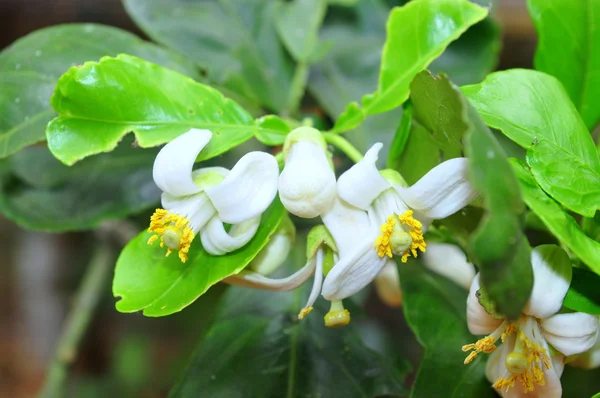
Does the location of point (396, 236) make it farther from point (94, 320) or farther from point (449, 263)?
point (94, 320)

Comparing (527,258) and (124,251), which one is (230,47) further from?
(527,258)

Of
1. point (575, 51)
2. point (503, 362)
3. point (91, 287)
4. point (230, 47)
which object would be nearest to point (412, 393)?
point (503, 362)

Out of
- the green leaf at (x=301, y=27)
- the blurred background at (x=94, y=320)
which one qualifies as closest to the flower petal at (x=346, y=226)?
the green leaf at (x=301, y=27)

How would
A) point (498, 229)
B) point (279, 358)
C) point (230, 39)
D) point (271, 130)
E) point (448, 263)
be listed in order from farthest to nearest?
point (230, 39)
point (448, 263)
point (279, 358)
point (271, 130)
point (498, 229)

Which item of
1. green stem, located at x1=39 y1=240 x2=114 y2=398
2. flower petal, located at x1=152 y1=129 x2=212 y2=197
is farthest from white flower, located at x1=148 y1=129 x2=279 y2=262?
green stem, located at x1=39 y1=240 x2=114 y2=398

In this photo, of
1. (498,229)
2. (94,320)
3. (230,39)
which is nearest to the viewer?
(498,229)

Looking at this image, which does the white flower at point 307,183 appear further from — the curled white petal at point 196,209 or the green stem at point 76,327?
the green stem at point 76,327

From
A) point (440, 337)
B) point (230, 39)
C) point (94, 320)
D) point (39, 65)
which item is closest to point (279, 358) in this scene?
point (440, 337)
